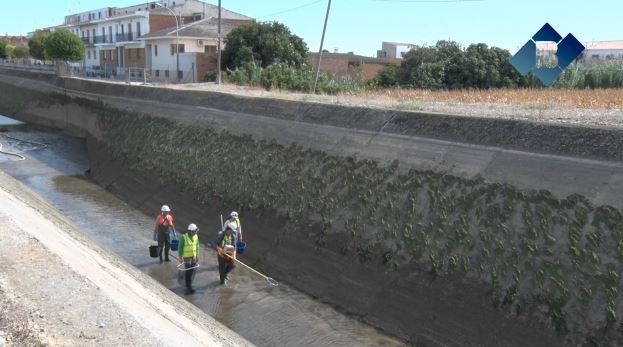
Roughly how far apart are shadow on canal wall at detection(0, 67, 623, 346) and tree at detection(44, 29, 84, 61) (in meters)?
41.8

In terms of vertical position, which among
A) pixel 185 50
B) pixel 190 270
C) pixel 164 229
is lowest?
pixel 190 270

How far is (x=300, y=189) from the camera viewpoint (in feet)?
50.6

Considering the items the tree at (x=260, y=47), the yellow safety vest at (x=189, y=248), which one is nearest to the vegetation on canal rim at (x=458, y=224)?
the yellow safety vest at (x=189, y=248)

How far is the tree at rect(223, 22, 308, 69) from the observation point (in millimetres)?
44219

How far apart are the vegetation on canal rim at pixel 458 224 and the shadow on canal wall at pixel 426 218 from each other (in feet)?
0.08

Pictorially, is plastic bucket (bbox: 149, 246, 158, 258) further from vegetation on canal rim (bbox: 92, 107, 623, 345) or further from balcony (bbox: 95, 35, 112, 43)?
balcony (bbox: 95, 35, 112, 43)

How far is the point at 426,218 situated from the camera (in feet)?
38.6

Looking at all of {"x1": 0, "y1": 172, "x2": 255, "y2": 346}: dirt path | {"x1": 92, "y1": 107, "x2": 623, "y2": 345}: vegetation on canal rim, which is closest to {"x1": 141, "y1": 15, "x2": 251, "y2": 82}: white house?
{"x1": 92, "y1": 107, "x2": 623, "y2": 345}: vegetation on canal rim

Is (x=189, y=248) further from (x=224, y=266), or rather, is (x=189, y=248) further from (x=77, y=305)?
(x=77, y=305)

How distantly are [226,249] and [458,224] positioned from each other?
5.08m

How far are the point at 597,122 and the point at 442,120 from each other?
3.20 meters

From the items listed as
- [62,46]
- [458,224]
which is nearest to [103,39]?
[62,46]

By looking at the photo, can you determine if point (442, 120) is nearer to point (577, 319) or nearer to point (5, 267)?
point (577, 319)

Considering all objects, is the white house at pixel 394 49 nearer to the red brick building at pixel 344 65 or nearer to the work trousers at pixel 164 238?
the red brick building at pixel 344 65
